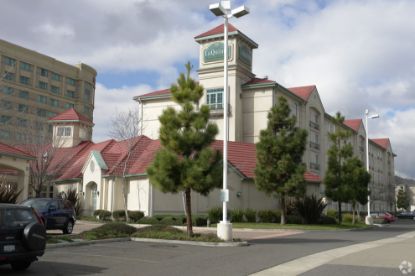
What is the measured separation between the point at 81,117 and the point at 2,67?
154 ft

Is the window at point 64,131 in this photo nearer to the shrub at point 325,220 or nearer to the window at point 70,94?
the shrub at point 325,220

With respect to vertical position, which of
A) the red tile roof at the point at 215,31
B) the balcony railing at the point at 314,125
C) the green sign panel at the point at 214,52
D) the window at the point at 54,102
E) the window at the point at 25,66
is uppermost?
the window at the point at 25,66

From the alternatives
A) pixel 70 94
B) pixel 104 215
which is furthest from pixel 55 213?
pixel 70 94

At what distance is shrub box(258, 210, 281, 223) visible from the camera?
3606cm

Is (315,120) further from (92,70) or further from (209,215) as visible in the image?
(92,70)

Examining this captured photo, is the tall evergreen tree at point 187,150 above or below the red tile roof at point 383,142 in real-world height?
below

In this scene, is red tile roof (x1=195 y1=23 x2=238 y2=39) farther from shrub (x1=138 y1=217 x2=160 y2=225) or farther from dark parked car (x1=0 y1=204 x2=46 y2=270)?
dark parked car (x1=0 y1=204 x2=46 y2=270)

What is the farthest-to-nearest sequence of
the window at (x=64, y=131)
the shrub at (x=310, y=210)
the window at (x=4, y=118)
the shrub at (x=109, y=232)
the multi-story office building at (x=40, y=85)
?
the multi-story office building at (x=40, y=85) < the window at (x=4, y=118) < the window at (x=64, y=131) < the shrub at (x=310, y=210) < the shrub at (x=109, y=232)

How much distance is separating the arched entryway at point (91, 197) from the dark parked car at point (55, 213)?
16567 mm

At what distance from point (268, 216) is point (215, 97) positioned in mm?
18486

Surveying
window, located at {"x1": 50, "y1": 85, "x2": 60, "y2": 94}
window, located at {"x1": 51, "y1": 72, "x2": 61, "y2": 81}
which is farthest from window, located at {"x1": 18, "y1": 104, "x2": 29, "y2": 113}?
window, located at {"x1": 51, "y1": 72, "x2": 61, "y2": 81}

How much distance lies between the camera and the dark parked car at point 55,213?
21.5 m

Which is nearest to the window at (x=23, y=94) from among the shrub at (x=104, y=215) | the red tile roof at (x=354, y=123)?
the red tile roof at (x=354, y=123)

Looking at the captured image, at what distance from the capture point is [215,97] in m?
51.4
